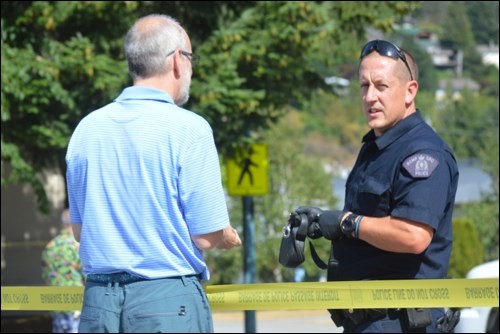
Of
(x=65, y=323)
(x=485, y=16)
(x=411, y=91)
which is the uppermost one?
(x=485, y=16)

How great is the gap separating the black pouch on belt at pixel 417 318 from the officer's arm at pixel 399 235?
0.95 ft

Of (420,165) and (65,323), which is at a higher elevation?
(420,165)

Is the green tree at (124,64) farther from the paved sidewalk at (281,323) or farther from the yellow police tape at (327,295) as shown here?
the yellow police tape at (327,295)

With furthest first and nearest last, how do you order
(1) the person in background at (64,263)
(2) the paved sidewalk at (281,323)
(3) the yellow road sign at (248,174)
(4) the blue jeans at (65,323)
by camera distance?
(2) the paved sidewalk at (281,323) < (3) the yellow road sign at (248,174) < (4) the blue jeans at (65,323) < (1) the person in background at (64,263)

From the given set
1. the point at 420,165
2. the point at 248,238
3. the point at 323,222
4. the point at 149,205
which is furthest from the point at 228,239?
the point at 248,238

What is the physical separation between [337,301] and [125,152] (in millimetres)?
1269

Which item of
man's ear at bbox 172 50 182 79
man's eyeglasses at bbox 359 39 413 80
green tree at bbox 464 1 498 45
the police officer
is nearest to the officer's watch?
the police officer

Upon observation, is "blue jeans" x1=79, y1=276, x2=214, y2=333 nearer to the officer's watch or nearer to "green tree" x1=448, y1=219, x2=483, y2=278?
the officer's watch

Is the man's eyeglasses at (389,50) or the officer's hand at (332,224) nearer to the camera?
the officer's hand at (332,224)

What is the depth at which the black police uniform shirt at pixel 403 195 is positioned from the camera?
4266 mm

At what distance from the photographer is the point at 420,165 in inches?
169

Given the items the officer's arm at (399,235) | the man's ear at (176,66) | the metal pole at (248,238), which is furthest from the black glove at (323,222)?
the metal pole at (248,238)

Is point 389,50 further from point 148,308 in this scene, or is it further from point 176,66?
point 148,308

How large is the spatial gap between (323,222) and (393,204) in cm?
32
